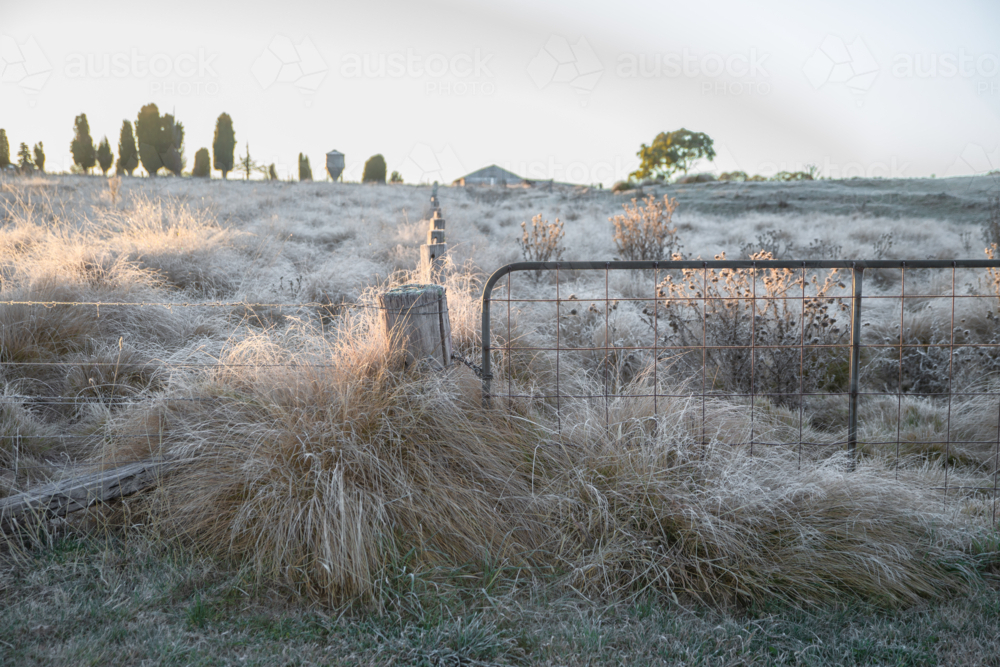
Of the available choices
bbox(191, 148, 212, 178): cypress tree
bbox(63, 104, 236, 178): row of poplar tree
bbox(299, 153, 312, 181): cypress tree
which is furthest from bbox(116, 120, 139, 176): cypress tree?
bbox(299, 153, 312, 181): cypress tree

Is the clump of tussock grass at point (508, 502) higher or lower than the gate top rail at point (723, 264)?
lower

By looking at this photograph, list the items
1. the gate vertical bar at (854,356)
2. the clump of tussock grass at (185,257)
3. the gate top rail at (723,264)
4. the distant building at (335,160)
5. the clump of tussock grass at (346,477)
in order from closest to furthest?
the clump of tussock grass at (346,477)
the gate top rail at (723,264)
the gate vertical bar at (854,356)
the clump of tussock grass at (185,257)
the distant building at (335,160)

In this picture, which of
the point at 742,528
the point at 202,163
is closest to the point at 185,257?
the point at 742,528

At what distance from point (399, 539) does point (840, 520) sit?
181cm

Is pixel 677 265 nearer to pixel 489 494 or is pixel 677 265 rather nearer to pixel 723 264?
pixel 723 264

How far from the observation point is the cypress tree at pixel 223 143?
4169 cm

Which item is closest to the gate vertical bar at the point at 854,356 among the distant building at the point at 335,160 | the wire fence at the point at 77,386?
the wire fence at the point at 77,386

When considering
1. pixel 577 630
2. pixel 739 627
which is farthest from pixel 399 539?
pixel 739 627

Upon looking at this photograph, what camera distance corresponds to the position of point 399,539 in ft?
7.97

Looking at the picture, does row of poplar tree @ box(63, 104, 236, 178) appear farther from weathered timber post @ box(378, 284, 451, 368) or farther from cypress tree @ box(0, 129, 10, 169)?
weathered timber post @ box(378, 284, 451, 368)

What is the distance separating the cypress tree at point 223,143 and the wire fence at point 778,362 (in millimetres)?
40884

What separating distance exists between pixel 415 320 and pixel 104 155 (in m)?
47.1

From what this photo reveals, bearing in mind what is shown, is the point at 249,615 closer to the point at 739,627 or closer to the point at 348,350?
the point at 348,350

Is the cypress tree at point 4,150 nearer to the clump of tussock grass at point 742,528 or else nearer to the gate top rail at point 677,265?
the gate top rail at point 677,265
